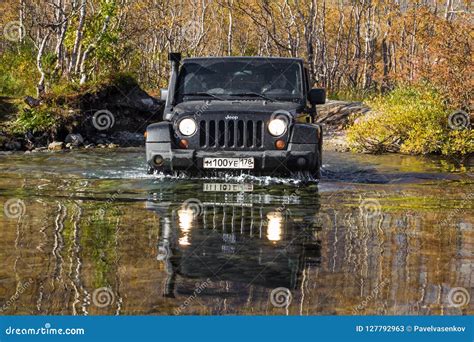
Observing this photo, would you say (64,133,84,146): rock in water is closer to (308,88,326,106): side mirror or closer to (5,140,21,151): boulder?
(5,140,21,151): boulder

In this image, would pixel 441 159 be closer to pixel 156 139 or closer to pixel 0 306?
pixel 156 139

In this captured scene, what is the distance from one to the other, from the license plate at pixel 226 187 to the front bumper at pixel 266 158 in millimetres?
220

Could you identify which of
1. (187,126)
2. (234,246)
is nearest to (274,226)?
(234,246)

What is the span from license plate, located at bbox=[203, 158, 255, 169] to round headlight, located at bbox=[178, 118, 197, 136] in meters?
0.42

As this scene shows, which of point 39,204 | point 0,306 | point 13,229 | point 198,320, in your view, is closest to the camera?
point 198,320

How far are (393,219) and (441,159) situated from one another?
24.4ft

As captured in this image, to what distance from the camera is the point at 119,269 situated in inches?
197

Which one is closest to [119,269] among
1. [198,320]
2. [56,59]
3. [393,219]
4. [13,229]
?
[198,320]

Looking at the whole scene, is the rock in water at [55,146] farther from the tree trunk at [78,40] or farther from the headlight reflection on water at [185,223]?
the headlight reflection on water at [185,223]

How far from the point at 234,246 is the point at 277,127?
162 inches

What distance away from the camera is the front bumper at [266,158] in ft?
32.1

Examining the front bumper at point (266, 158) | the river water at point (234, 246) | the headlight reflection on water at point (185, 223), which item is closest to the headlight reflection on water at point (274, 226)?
the river water at point (234, 246)

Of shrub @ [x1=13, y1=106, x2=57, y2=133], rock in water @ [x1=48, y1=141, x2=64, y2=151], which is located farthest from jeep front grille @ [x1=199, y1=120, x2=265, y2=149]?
shrub @ [x1=13, y1=106, x2=57, y2=133]

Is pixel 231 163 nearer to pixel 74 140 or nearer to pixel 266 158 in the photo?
pixel 266 158
